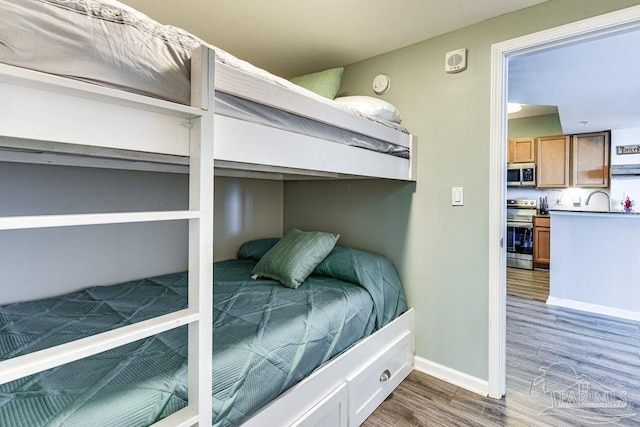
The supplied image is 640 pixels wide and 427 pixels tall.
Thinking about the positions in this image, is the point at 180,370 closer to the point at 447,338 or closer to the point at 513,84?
the point at 447,338

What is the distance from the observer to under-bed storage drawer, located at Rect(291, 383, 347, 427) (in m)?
1.23

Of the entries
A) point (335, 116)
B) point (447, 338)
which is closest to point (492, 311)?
point (447, 338)

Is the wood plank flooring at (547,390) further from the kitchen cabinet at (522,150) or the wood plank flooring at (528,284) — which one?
the kitchen cabinet at (522,150)

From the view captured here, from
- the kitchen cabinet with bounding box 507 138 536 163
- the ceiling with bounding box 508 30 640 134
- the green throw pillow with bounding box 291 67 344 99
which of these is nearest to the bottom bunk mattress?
the green throw pillow with bounding box 291 67 344 99

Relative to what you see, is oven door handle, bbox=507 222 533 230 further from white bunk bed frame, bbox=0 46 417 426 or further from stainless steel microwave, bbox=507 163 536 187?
white bunk bed frame, bbox=0 46 417 426

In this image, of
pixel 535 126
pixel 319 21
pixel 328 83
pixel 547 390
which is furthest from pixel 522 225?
pixel 319 21

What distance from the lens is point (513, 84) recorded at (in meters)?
3.16

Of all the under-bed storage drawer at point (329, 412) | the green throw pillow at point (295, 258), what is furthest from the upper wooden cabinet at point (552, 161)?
the under-bed storage drawer at point (329, 412)

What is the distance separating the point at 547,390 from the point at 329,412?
58.4 inches

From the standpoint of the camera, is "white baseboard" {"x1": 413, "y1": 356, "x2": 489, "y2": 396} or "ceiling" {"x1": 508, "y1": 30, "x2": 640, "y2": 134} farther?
"ceiling" {"x1": 508, "y1": 30, "x2": 640, "y2": 134}

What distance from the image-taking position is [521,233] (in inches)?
203

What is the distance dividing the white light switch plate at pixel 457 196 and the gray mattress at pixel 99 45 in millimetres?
1577

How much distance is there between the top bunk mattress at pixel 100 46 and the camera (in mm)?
618

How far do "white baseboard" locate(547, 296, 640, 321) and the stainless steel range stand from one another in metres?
1.68
